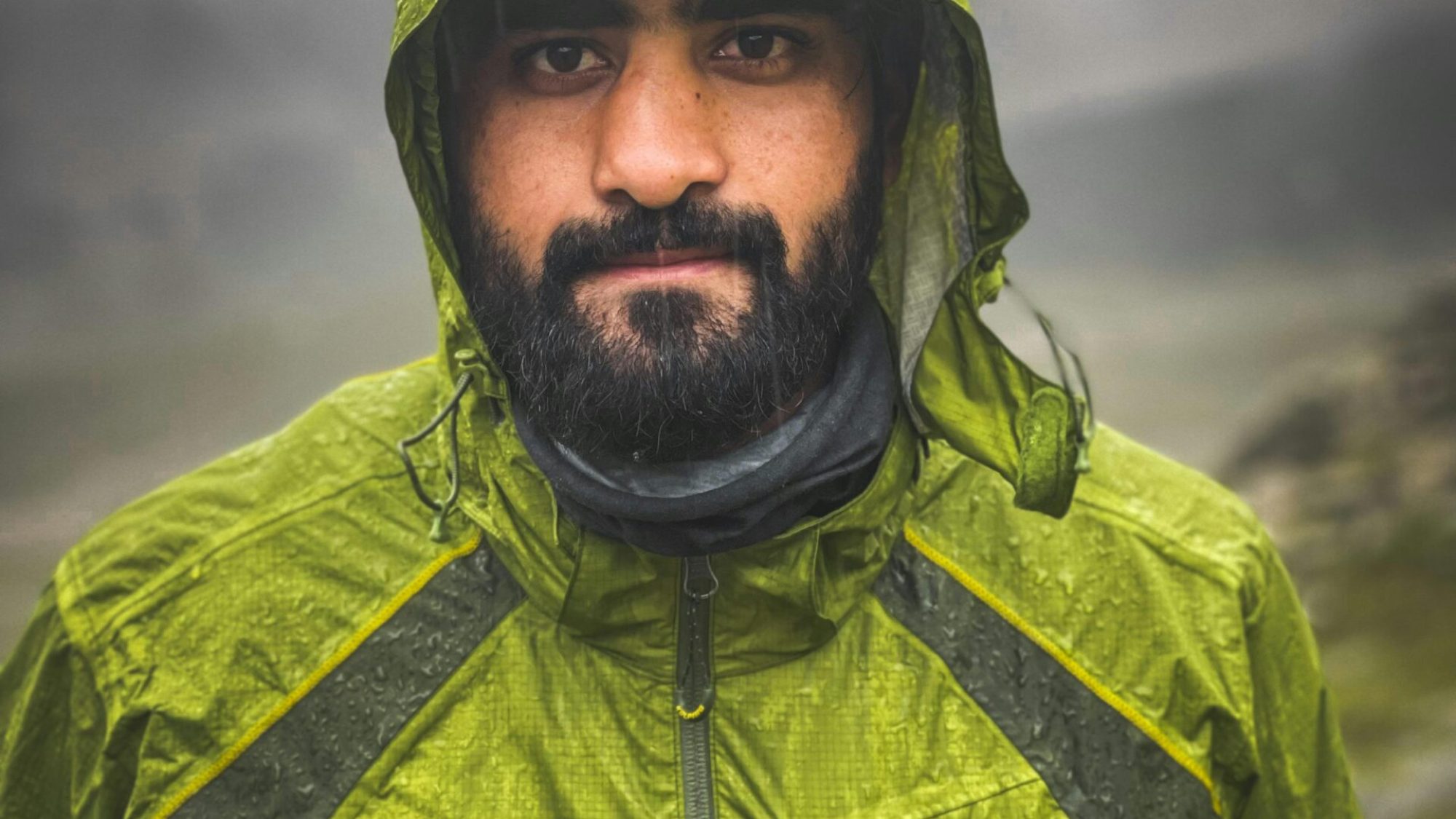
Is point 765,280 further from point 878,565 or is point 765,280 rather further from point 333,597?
point 333,597

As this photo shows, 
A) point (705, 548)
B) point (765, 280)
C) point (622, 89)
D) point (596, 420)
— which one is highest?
point (622, 89)

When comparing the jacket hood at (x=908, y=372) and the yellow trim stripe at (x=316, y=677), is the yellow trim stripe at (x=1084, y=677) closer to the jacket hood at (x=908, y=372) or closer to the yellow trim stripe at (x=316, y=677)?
the jacket hood at (x=908, y=372)

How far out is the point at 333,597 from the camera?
139 centimetres

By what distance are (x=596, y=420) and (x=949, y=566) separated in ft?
1.45

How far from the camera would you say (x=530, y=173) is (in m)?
1.35

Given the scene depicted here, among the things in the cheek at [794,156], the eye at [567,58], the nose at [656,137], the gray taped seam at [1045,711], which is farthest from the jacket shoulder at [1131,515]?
the eye at [567,58]

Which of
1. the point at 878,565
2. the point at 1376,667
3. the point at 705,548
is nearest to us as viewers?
the point at 705,548

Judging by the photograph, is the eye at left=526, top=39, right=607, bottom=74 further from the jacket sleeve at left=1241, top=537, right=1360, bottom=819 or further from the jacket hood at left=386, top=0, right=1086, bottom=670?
the jacket sleeve at left=1241, top=537, right=1360, bottom=819

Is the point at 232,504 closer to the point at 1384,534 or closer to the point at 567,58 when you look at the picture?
the point at 567,58

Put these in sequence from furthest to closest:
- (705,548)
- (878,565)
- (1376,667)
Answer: (1376,667) → (878,565) → (705,548)

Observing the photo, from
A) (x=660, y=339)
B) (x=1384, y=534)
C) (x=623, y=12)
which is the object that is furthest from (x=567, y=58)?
(x=1384, y=534)

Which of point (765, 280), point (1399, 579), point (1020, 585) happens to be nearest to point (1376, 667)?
point (1399, 579)

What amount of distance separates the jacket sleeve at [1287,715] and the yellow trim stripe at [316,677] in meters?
0.94

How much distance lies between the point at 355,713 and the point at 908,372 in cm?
70
